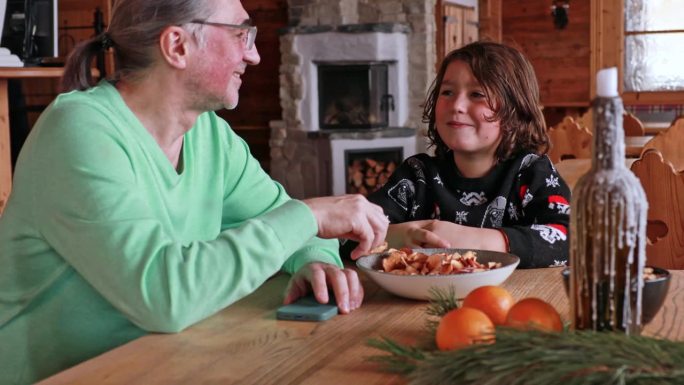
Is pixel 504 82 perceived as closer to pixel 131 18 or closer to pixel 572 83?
Answer: pixel 131 18

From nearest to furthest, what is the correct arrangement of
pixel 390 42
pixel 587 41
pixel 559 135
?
pixel 559 135
pixel 390 42
pixel 587 41

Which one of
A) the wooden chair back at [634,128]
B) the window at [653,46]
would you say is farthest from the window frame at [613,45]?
the wooden chair back at [634,128]

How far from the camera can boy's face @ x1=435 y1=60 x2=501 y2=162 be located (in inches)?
80.1

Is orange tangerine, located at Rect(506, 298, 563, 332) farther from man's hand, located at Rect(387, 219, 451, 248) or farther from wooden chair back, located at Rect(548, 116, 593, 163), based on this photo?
wooden chair back, located at Rect(548, 116, 593, 163)

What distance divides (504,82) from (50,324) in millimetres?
1145

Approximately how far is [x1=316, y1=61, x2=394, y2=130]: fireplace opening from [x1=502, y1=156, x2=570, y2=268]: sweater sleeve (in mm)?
4740

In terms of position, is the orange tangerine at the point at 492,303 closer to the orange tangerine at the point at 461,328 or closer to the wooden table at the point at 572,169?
the orange tangerine at the point at 461,328

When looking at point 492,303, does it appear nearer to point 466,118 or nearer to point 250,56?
point 250,56

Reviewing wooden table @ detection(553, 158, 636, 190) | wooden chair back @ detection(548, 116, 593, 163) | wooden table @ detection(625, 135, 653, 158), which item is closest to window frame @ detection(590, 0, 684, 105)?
wooden table @ detection(625, 135, 653, 158)

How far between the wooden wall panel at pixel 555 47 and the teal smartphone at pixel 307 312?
697 cm

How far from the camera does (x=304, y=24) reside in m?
6.84

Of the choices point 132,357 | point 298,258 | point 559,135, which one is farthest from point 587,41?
point 132,357

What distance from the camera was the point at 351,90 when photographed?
6.81m

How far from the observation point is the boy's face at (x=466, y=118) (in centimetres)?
204
